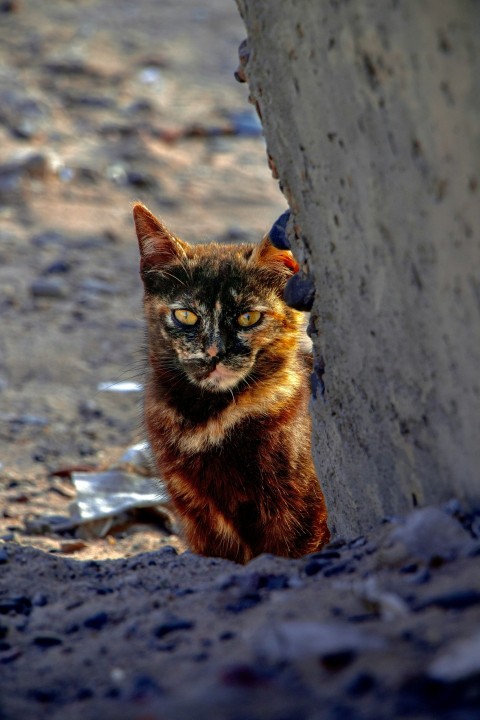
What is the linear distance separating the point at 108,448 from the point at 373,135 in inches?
146

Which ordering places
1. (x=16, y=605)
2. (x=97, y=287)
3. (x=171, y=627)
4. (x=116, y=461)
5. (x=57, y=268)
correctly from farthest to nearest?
(x=57, y=268) → (x=97, y=287) → (x=116, y=461) → (x=16, y=605) → (x=171, y=627)

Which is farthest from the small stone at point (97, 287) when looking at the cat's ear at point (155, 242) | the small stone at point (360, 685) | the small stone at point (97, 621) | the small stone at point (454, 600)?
the small stone at point (360, 685)

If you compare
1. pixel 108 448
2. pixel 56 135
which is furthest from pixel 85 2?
pixel 108 448

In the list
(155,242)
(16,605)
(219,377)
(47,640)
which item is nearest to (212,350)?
(219,377)

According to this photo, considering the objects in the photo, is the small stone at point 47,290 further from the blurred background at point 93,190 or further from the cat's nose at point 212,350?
the cat's nose at point 212,350

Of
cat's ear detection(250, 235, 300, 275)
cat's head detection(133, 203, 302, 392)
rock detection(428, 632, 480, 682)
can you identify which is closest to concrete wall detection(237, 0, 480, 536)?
rock detection(428, 632, 480, 682)

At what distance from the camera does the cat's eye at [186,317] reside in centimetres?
404

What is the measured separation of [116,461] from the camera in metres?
5.36

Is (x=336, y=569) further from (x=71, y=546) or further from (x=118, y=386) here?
(x=118, y=386)

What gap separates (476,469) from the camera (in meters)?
2.33

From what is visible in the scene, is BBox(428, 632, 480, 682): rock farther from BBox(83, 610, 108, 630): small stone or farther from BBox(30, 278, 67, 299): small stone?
BBox(30, 278, 67, 299): small stone

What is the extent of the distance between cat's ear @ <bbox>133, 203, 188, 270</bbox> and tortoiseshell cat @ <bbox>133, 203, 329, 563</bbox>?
0.4 inches

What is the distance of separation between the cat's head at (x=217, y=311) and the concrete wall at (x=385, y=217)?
795mm

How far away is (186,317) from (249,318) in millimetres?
268
